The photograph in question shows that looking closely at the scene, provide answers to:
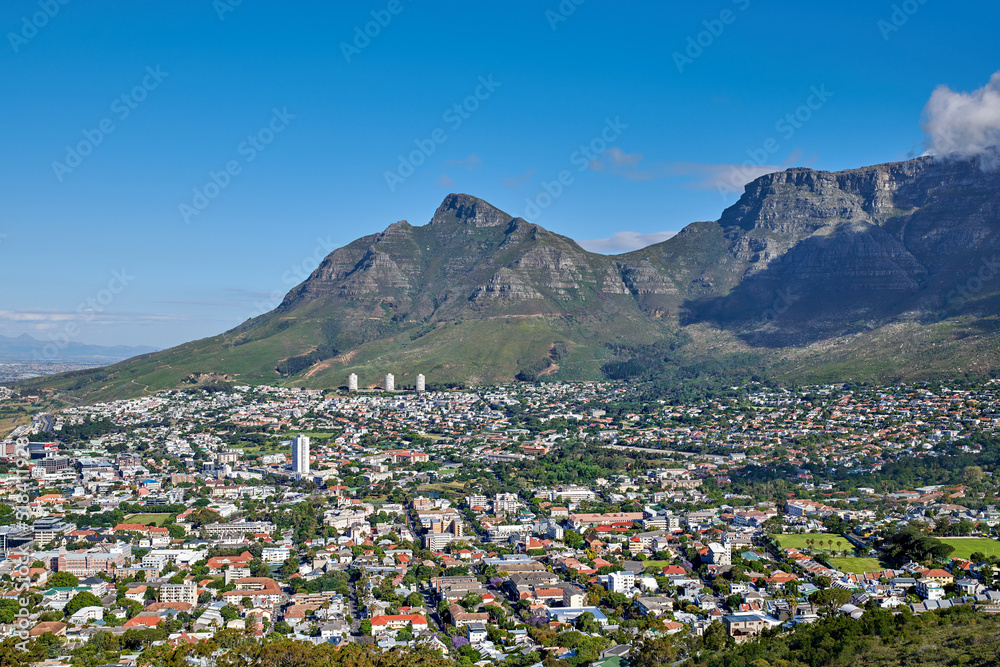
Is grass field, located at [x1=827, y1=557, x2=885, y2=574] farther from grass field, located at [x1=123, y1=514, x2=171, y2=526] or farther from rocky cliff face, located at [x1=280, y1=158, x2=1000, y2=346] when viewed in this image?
rocky cliff face, located at [x1=280, y1=158, x2=1000, y2=346]

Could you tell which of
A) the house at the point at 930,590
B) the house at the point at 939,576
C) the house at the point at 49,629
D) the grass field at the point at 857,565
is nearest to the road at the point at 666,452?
the grass field at the point at 857,565

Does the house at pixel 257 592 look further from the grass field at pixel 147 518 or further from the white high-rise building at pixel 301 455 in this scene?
the white high-rise building at pixel 301 455

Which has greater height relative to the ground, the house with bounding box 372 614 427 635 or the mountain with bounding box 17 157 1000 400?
the mountain with bounding box 17 157 1000 400

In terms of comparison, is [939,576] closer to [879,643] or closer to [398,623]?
[879,643]

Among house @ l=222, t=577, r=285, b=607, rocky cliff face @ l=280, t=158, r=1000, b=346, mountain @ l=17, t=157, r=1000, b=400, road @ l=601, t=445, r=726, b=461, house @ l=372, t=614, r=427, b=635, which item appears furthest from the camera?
rocky cliff face @ l=280, t=158, r=1000, b=346

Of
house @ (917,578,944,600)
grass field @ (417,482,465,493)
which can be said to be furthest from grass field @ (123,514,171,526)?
house @ (917,578,944,600)

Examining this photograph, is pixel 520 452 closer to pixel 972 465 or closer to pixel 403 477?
pixel 403 477

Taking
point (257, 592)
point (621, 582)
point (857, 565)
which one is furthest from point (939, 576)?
point (257, 592)
